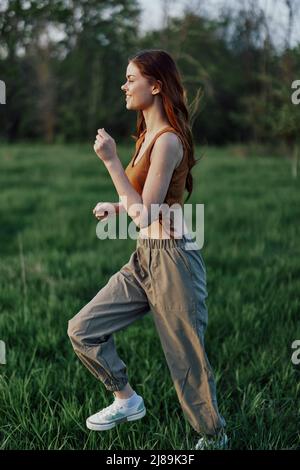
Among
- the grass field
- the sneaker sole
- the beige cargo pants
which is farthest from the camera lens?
the grass field

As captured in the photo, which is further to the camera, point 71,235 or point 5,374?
point 71,235

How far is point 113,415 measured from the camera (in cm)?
212

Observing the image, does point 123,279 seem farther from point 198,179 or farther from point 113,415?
point 198,179

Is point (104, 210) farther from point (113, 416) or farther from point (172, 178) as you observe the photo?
point (113, 416)

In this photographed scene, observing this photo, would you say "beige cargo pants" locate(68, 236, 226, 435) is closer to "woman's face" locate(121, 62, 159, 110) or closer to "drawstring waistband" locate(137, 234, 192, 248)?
"drawstring waistband" locate(137, 234, 192, 248)

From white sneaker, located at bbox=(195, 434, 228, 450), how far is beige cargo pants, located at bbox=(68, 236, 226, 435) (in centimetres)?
3

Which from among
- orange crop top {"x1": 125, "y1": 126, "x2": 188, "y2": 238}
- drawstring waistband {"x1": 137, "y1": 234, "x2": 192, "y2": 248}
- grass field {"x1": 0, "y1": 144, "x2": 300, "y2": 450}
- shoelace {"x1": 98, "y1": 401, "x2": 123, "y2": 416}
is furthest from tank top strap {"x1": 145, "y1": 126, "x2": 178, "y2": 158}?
grass field {"x1": 0, "y1": 144, "x2": 300, "y2": 450}

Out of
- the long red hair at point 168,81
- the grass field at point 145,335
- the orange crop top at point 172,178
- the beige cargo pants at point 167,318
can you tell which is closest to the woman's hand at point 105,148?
the orange crop top at point 172,178

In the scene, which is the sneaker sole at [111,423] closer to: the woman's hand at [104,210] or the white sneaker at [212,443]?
the white sneaker at [212,443]

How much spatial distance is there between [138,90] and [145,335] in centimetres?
154

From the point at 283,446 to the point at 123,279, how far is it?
2.81ft

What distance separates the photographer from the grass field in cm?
224

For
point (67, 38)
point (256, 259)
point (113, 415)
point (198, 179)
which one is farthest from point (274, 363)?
point (67, 38)

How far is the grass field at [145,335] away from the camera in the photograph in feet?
7.36
